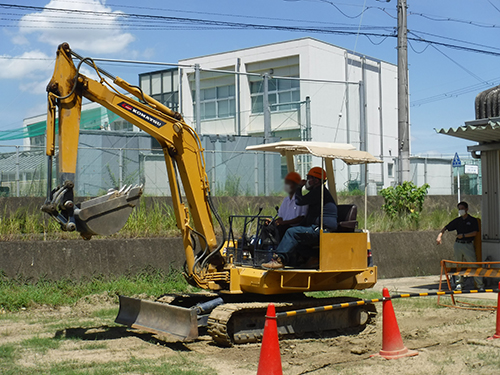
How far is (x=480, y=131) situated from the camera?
12.9 m

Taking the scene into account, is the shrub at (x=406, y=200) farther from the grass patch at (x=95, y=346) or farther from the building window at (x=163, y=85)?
the building window at (x=163, y=85)

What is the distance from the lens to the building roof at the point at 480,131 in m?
12.5

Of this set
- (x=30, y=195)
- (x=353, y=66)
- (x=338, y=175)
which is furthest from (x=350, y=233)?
(x=353, y=66)

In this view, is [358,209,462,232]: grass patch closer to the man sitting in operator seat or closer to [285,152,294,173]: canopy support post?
[285,152,294,173]: canopy support post

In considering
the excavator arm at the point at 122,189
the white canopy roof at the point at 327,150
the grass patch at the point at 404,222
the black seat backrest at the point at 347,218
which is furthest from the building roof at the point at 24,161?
the black seat backrest at the point at 347,218

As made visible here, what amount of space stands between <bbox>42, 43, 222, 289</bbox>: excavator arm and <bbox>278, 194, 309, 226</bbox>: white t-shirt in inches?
42.8

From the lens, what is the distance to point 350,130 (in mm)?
24266

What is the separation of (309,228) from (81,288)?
17.4 feet

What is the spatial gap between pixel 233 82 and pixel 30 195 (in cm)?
1495

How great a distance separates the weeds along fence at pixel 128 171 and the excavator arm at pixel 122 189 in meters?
3.57

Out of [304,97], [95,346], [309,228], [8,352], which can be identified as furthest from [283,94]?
[8,352]

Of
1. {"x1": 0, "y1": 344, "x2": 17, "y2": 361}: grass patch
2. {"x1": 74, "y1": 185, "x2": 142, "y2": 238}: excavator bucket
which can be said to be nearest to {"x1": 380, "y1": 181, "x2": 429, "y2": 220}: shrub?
{"x1": 74, "y1": 185, "x2": 142, "y2": 238}: excavator bucket

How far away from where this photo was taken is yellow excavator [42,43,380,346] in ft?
26.8

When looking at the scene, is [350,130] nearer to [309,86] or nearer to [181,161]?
[309,86]
